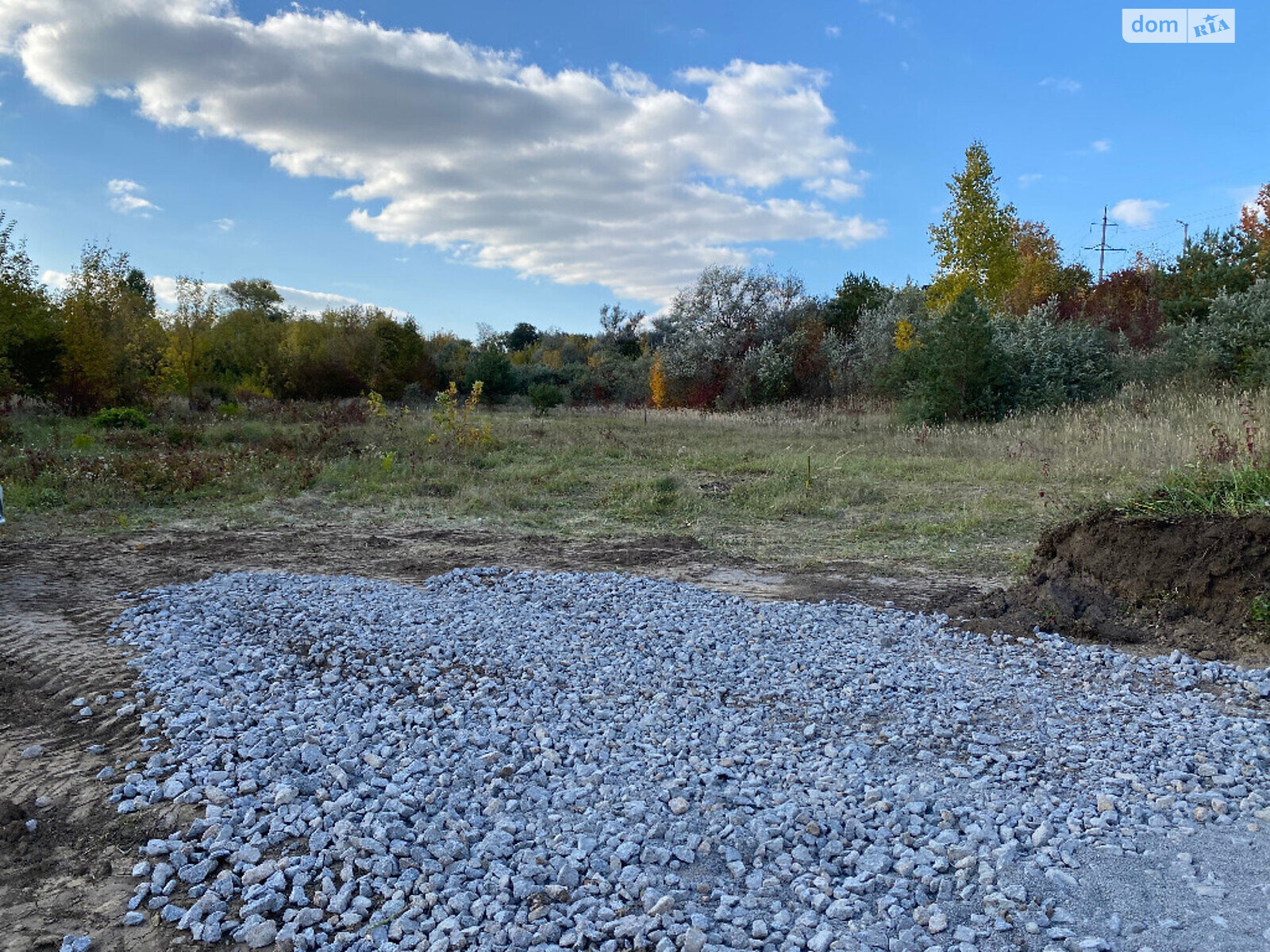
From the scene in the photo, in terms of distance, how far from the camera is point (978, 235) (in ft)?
83.5

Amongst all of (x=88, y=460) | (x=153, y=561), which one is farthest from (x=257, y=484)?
(x=153, y=561)

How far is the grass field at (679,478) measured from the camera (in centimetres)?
932

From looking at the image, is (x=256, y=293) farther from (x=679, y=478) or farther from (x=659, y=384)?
(x=679, y=478)

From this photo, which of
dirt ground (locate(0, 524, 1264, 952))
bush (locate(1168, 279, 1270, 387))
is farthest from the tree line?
dirt ground (locate(0, 524, 1264, 952))

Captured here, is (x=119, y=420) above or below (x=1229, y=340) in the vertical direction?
below

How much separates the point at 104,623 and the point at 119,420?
49.4ft

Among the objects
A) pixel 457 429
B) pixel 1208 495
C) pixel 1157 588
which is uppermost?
pixel 457 429

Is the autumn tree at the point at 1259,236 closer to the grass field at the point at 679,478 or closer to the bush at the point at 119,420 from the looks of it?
the grass field at the point at 679,478

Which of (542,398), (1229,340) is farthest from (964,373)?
(542,398)

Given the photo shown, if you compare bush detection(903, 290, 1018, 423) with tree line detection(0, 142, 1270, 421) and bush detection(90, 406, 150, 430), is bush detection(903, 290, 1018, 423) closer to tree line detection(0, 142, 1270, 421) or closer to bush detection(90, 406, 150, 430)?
tree line detection(0, 142, 1270, 421)

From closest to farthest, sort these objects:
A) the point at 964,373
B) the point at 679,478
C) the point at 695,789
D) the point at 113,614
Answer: the point at 695,789 → the point at 113,614 → the point at 679,478 → the point at 964,373

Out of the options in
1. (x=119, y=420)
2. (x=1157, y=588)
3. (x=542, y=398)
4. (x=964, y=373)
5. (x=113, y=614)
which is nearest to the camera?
(x=1157, y=588)

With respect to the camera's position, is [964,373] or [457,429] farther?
[964,373]

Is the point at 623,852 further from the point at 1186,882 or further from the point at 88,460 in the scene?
the point at 88,460
